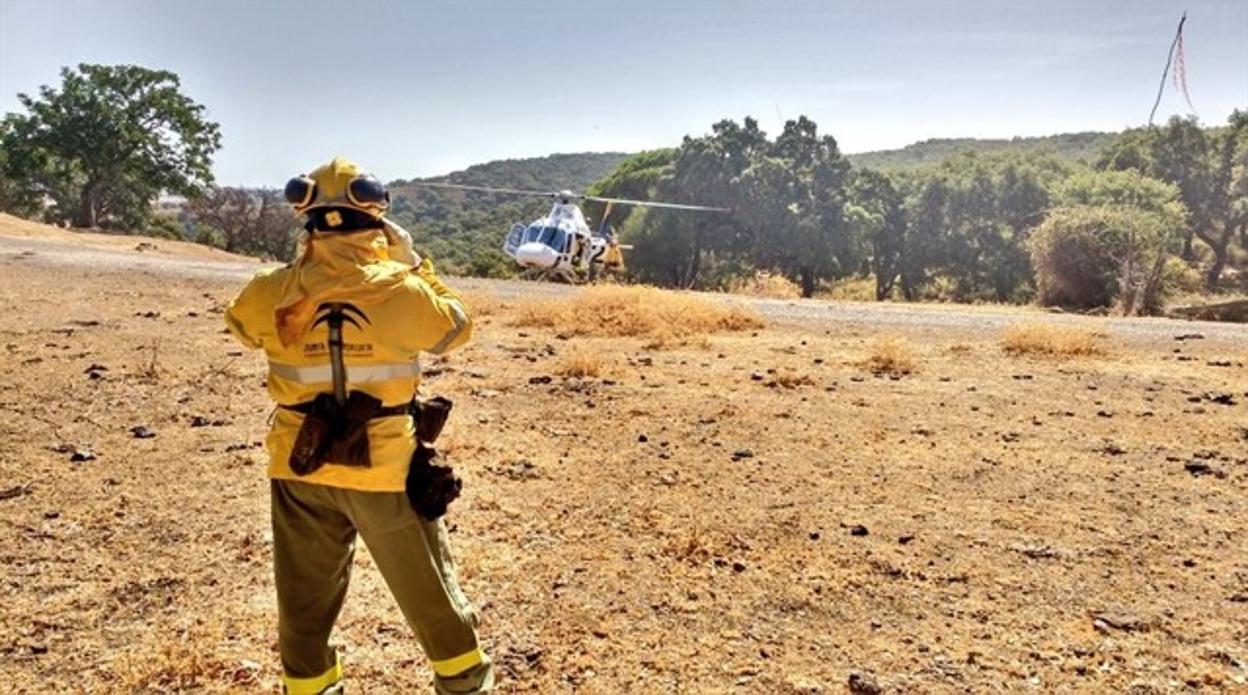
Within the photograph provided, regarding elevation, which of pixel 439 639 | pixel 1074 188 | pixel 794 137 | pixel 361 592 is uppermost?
pixel 794 137

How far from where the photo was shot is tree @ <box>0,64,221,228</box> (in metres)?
35.9

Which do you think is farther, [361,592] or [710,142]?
[710,142]

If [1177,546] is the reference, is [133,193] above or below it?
above

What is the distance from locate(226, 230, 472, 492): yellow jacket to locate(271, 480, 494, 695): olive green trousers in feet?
0.28

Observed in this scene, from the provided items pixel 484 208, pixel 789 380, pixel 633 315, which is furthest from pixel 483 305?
pixel 484 208

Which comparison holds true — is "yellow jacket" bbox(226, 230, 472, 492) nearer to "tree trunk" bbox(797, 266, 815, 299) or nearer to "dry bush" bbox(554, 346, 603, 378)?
"dry bush" bbox(554, 346, 603, 378)

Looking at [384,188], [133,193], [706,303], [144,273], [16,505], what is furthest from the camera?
[133,193]

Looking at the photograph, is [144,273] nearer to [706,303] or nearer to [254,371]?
[254,371]

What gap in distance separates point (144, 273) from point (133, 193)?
27108 mm

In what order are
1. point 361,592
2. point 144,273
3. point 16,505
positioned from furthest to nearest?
1. point 144,273
2. point 16,505
3. point 361,592

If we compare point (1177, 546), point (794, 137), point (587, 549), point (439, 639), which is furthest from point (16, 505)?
point (794, 137)

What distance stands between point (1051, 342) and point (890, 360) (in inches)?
96.3

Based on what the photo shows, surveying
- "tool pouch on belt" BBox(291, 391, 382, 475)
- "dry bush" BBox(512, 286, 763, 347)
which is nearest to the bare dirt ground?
"tool pouch on belt" BBox(291, 391, 382, 475)

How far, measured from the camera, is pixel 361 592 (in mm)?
4219
